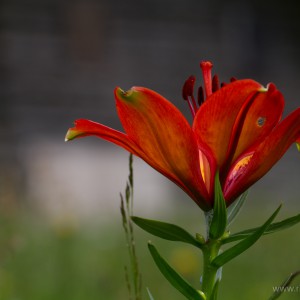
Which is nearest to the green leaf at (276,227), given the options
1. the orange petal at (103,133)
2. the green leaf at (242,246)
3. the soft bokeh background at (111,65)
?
the green leaf at (242,246)

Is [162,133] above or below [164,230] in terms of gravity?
above

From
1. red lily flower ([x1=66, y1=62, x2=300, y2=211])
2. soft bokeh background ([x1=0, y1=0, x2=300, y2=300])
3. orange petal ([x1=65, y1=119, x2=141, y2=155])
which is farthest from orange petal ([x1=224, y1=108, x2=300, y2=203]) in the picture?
soft bokeh background ([x1=0, y1=0, x2=300, y2=300])

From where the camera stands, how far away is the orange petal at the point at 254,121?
84cm

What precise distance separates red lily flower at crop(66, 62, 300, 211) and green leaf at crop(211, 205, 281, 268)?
6cm

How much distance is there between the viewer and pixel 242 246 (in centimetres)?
83

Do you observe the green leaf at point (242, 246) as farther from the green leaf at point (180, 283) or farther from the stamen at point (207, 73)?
the stamen at point (207, 73)

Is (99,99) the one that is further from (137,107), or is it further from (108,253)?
(137,107)

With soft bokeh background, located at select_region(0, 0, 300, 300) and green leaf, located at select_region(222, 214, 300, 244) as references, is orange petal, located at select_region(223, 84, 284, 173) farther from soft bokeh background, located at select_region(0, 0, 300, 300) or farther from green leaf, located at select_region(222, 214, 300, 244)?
soft bokeh background, located at select_region(0, 0, 300, 300)

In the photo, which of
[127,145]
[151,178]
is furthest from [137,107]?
[151,178]

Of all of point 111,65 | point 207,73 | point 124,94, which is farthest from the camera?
point 111,65

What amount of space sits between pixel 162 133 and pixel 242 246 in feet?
0.44

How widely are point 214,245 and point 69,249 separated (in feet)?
7.00

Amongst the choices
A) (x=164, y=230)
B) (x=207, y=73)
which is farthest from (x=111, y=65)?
(x=164, y=230)

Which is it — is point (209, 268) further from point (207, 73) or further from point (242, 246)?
point (207, 73)
